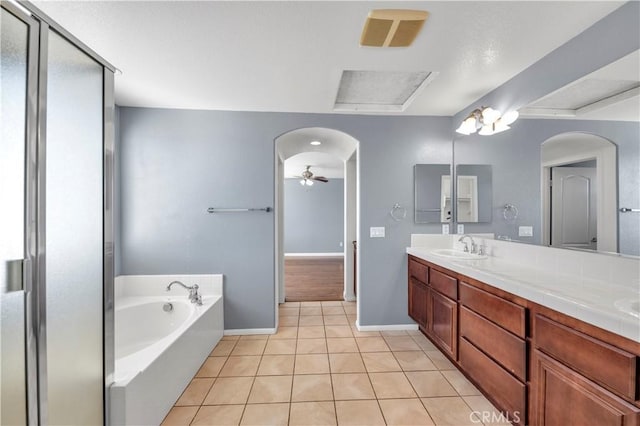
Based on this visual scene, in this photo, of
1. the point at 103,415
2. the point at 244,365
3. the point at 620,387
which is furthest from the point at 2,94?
Result: the point at 620,387

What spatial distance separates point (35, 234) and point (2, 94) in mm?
492

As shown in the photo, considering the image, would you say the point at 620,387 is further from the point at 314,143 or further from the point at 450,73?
the point at 314,143

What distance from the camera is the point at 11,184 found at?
893mm

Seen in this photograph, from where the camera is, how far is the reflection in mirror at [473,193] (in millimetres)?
2510

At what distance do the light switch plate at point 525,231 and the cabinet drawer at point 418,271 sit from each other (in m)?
0.79

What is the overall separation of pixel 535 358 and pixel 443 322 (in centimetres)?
87

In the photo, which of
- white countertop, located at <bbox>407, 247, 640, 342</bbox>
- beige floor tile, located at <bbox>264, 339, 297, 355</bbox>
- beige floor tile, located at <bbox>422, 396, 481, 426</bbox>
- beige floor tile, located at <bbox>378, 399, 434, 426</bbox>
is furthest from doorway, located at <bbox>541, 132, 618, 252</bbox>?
beige floor tile, located at <bbox>264, 339, 297, 355</bbox>

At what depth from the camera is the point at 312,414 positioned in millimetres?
1633

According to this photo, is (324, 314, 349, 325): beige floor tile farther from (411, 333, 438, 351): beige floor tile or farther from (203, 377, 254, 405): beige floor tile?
(203, 377, 254, 405): beige floor tile

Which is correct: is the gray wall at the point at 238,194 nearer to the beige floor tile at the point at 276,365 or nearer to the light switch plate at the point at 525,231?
the beige floor tile at the point at 276,365

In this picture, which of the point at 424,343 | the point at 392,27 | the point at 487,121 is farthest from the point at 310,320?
the point at 392,27

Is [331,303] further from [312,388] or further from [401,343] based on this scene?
[312,388]

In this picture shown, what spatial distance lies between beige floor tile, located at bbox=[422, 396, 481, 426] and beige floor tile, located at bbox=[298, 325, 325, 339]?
3.97 ft

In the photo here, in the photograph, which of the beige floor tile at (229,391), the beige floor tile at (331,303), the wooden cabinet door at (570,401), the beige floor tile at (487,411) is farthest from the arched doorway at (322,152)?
the wooden cabinet door at (570,401)
